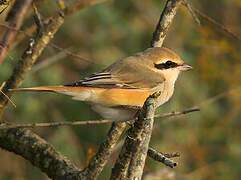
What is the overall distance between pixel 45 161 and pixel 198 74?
12.7 feet

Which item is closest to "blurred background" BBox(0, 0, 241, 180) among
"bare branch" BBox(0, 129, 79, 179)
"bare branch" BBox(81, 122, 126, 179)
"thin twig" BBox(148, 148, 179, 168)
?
"bare branch" BBox(0, 129, 79, 179)

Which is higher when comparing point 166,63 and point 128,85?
point 166,63

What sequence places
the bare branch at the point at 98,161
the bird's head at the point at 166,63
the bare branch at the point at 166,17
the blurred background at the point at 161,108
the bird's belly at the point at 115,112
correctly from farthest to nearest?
the blurred background at the point at 161,108 → the bird's head at the point at 166,63 → the bird's belly at the point at 115,112 → the bare branch at the point at 166,17 → the bare branch at the point at 98,161

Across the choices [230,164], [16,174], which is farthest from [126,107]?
[230,164]

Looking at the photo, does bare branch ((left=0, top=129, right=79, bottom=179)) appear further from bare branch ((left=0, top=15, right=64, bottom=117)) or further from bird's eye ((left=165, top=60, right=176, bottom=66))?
bird's eye ((left=165, top=60, right=176, bottom=66))

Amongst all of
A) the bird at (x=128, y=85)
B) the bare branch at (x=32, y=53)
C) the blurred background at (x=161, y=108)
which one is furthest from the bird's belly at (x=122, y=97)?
the blurred background at (x=161, y=108)

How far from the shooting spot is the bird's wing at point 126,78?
13.3ft

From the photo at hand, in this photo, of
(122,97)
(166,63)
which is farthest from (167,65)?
(122,97)

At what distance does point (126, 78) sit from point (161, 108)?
140cm

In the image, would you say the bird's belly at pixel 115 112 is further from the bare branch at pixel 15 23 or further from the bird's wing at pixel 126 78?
the bare branch at pixel 15 23

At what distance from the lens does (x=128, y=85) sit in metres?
4.22

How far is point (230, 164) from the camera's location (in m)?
6.32

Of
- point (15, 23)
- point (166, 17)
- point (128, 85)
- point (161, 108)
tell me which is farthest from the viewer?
point (161, 108)

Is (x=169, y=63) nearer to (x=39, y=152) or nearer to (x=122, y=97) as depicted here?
(x=122, y=97)
